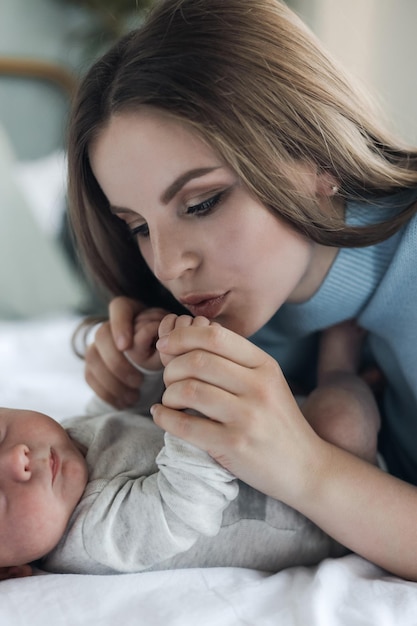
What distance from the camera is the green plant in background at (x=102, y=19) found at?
245 cm

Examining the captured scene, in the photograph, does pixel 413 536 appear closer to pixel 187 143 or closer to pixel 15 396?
pixel 187 143

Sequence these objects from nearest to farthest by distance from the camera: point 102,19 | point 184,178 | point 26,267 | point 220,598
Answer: point 220,598, point 184,178, point 26,267, point 102,19

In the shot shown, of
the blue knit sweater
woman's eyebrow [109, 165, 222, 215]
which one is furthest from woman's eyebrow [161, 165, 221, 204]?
the blue knit sweater

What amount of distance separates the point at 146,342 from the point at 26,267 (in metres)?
1.14

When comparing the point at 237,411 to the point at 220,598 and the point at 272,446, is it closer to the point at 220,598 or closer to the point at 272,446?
the point at 272,446

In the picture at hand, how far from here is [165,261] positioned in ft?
2.70

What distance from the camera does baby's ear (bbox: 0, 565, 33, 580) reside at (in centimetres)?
73

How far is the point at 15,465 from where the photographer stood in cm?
71

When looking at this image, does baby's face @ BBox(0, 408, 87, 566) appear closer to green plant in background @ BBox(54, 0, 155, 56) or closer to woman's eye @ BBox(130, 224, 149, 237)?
woman's eye @ BBox(130, 224, 149, 237)

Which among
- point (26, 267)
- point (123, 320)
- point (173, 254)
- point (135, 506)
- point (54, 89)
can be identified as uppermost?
point (54, 89)

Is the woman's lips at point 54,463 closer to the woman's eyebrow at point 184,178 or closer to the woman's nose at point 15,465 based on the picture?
the woman's nose at point 15,465

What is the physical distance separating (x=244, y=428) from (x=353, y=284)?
353mm

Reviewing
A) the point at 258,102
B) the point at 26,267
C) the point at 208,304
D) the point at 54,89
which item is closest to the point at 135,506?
the point at 208,304

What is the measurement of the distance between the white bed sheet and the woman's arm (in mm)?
44
